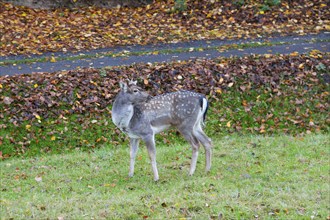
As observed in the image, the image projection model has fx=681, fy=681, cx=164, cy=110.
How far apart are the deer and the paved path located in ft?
20.1

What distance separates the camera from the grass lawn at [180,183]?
946 centimetres

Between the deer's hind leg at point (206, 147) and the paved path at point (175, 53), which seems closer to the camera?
the deer's hind leg at point (206, 147)

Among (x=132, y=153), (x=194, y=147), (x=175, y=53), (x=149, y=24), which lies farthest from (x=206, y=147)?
(x=149, y=24)

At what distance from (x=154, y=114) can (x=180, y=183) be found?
4.56 feet

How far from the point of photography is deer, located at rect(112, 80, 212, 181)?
1167 centimetres

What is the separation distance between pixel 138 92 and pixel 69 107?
15.0 feet

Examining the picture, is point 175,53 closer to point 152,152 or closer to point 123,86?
point 123,86

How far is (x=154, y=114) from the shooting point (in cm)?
1177

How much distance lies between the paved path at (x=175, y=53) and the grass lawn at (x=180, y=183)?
3.86m

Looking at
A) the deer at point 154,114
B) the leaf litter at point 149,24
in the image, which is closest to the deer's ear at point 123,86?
the deer at point 154,114

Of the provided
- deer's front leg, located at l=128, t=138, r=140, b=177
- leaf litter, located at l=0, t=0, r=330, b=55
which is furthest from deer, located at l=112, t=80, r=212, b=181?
leaf litter, located at l=0, t=0, r=330, b=55

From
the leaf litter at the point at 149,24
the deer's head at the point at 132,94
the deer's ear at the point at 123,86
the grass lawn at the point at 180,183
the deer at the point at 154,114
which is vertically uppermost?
the deer's ear at the point at 123,86

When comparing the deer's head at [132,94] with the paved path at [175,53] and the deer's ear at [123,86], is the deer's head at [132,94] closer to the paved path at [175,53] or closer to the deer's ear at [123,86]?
the deer's ear at [123,86]

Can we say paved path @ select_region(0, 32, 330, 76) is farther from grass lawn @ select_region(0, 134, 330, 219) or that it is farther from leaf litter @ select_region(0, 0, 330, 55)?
grass lawn @ select_region(0, 134, 330, 219)
